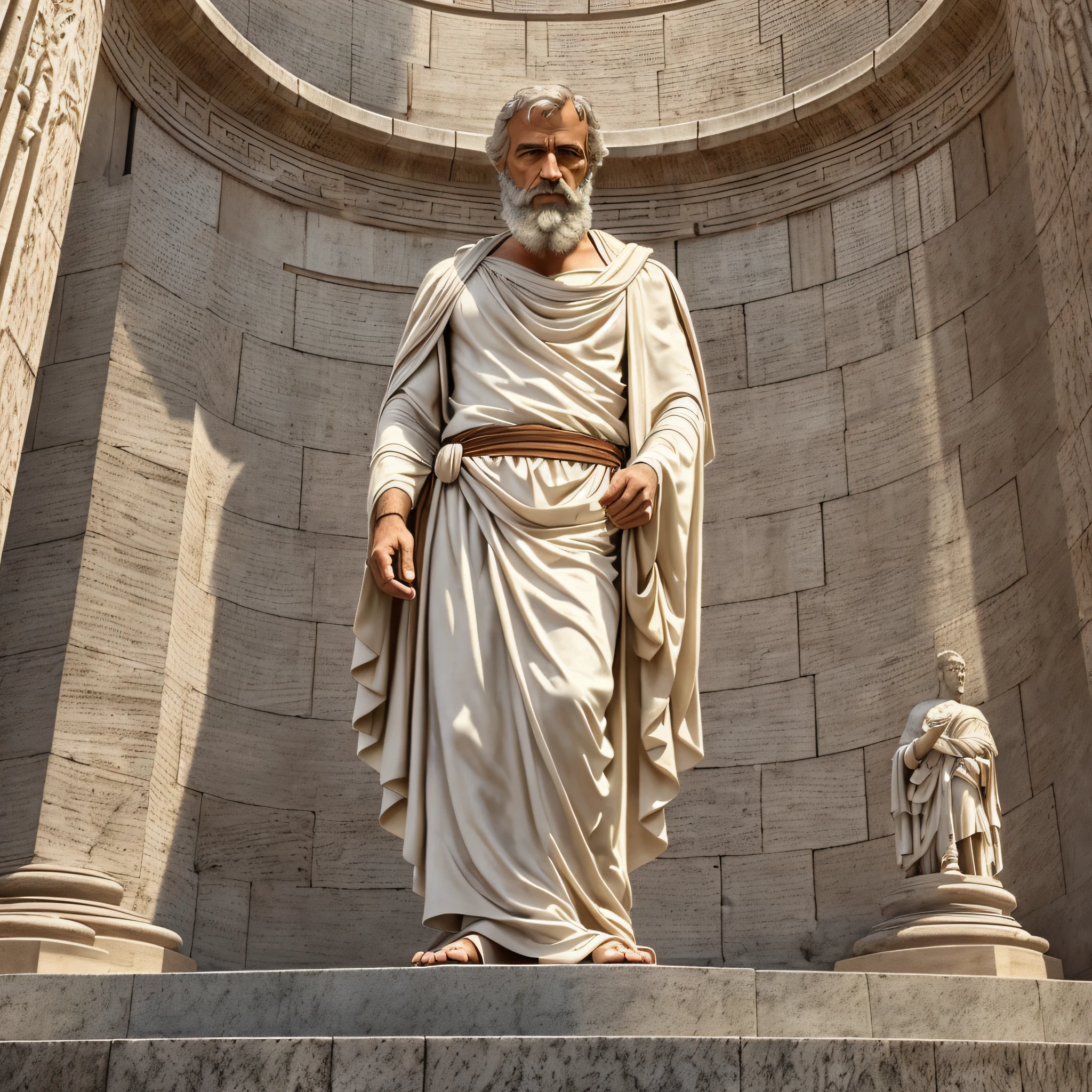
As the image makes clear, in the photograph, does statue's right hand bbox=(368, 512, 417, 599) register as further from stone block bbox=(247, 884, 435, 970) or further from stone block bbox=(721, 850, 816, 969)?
stone block bbox=(721, 850, 816, 969)

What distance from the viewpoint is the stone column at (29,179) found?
273 inches

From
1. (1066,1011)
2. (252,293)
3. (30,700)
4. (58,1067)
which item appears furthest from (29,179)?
(1066,1011)

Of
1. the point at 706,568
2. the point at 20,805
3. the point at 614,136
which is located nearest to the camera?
the point at 20,805

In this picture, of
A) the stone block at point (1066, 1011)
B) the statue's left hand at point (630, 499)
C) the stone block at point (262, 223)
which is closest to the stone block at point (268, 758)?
the stone block at point (262, 223)

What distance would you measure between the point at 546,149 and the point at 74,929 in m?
4.06

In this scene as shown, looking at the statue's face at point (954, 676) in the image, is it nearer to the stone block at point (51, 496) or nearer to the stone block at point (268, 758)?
the stone block at point (268, 758)

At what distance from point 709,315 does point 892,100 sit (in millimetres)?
1872

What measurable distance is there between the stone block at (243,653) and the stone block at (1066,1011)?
5606 millimetres

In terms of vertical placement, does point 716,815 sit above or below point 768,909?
above

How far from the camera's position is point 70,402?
9.05 meters

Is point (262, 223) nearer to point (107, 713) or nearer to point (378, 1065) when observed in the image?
point (107, 713)

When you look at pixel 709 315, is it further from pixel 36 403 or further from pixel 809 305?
pixel 36 403

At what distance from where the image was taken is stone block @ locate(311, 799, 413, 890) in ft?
29.7

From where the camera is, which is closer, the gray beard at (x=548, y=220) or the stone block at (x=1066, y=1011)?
the stone block at (x=1066, y=1011)
